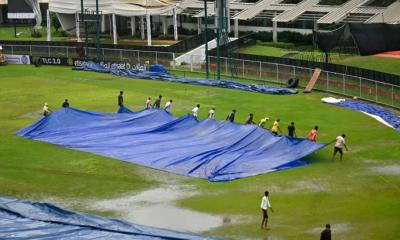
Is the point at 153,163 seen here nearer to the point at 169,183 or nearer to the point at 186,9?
the point at 169,183

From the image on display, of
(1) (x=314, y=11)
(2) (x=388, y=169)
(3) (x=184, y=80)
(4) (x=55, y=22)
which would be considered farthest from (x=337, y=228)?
(4) (x=55, y=22)

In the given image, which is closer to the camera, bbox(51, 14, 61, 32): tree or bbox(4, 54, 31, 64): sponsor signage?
bbox(4, 54, 31, 64): sponsor signage

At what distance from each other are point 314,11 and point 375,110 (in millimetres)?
38456

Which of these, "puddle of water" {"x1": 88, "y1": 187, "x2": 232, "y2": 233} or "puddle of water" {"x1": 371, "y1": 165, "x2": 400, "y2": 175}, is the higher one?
"puddle of water" {"x1": 371, "y1": 165, "x2": 400, "y2": 175}

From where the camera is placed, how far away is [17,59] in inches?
3012

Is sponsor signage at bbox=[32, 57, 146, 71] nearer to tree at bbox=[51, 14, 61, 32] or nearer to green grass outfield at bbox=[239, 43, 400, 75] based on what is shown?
green grass outfield at bbox=[239, 43, 400, 75]

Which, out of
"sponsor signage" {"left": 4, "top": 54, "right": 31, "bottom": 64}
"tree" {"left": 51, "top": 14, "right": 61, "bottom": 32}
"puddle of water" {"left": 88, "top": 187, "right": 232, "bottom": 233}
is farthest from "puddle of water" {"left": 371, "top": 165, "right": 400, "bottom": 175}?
"tree" {"left": 51, "top": 14, "right": 61, "bottom": 32}

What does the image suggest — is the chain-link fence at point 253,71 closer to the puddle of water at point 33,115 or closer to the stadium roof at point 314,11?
the stadium roof at point 314,11

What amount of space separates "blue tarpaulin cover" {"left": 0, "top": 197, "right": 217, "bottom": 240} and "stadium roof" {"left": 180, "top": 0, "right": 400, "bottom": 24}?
182 feet

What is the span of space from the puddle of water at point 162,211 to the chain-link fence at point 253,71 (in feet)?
72.9

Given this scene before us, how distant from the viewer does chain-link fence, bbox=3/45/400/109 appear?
51156 mm

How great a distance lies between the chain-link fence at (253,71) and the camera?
5116 centimetres

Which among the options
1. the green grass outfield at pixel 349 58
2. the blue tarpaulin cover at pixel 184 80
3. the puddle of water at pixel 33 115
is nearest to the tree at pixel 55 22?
the green grass outfield at pixel 349 58

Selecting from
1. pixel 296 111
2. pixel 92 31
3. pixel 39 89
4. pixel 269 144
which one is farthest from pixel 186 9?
pixel 269 144
